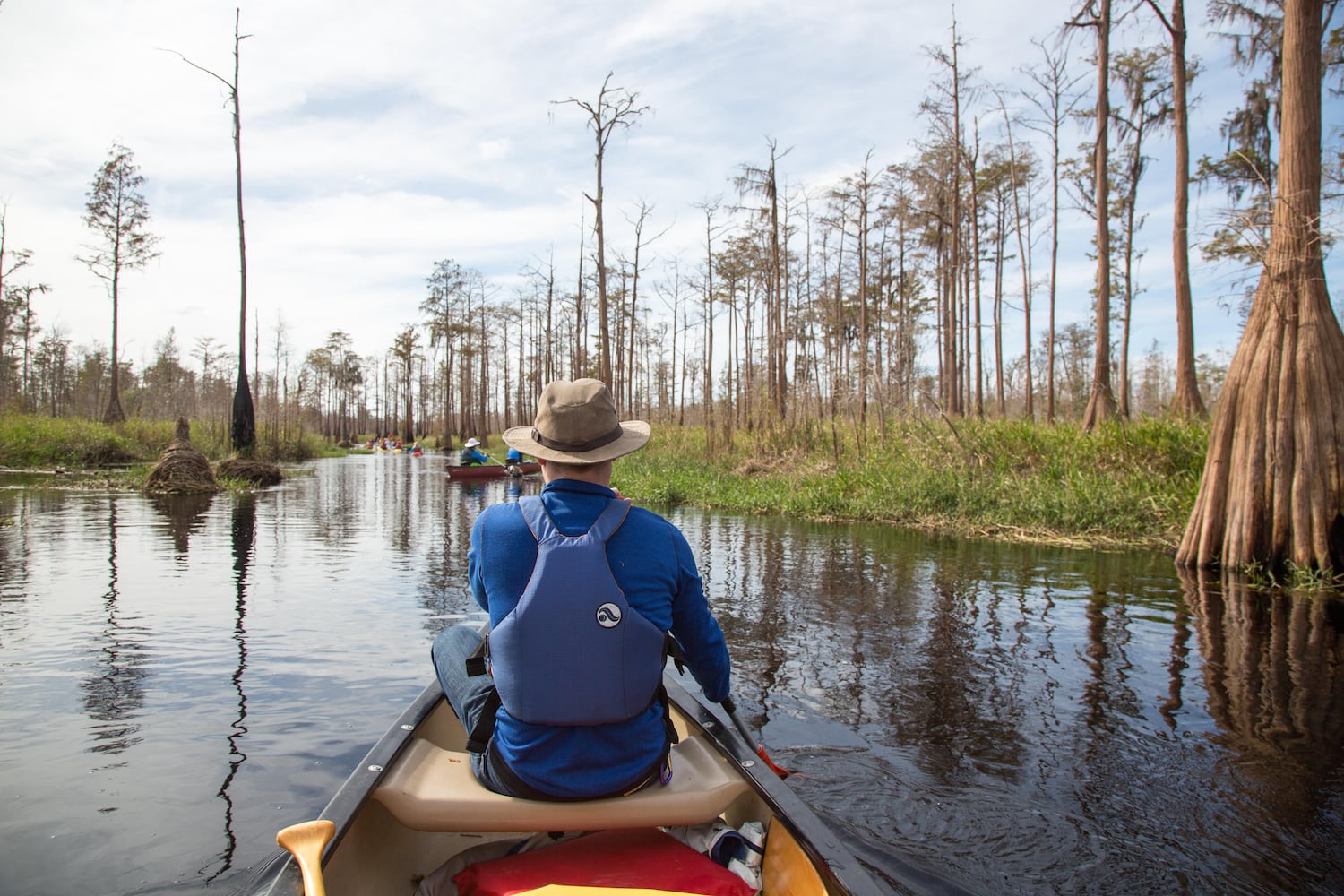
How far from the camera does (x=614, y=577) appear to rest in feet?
7.84

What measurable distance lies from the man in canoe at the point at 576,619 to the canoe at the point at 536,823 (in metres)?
0.08

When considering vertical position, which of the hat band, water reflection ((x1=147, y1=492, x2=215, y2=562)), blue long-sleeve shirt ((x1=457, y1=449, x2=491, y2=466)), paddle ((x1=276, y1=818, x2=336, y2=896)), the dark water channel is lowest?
the dark water channel

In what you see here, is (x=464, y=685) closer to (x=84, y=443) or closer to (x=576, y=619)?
(x=576, y=619)

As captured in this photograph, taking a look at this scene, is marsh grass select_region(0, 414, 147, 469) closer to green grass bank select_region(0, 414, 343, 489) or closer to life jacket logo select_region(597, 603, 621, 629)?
green grass bank select_region(0, 414, 343, 489)

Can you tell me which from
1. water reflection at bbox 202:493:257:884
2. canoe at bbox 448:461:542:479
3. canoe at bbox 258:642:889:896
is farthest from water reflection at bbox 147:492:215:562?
canoe at bbox 258:642:889:896

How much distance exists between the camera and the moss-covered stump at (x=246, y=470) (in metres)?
20.5

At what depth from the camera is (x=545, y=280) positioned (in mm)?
44656

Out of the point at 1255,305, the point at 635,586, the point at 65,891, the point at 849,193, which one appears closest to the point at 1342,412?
the point at 1255,305

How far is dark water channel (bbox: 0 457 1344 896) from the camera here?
3334 mm

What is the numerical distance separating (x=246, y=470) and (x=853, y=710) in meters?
19.9

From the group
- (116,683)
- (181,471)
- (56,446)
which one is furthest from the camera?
(56,446)

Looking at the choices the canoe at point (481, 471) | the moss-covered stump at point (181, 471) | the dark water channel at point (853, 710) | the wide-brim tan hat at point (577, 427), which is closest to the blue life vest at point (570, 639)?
the wide-brim tan hat at point (577, 427)

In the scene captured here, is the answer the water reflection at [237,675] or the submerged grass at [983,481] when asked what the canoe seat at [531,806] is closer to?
the water reflection at [237,675]

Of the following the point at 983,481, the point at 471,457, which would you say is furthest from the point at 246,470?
the point at 983,481
